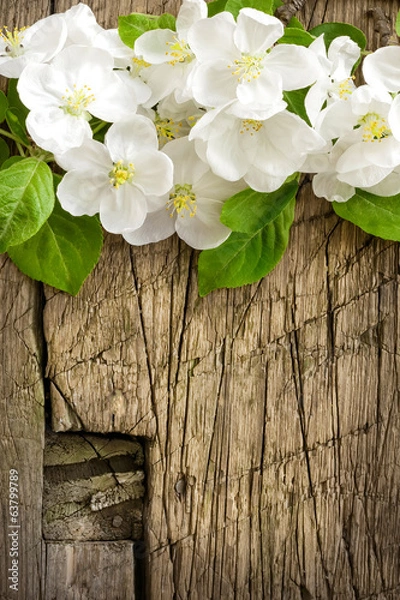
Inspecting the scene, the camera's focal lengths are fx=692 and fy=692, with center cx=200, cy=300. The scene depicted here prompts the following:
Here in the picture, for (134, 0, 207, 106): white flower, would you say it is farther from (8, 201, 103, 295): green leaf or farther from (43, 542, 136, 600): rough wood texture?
(43, 542, 136, 600): rough wood texture

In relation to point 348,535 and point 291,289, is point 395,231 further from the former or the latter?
point 348,535

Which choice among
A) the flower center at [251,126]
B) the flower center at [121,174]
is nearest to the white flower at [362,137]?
the flower center at [251,126]

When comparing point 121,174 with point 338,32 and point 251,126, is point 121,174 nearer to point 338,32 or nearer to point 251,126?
point 251,126

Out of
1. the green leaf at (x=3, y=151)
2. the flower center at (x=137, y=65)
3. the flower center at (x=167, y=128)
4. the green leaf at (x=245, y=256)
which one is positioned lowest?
the green leaf at (x=245, y=256)

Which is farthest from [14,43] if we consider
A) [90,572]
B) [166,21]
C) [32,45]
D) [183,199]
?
[90,572]

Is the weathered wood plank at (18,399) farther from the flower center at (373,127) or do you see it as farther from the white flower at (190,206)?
the flower center at (373,127)

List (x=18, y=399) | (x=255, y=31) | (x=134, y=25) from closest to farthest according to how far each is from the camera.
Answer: (x=255, y=31) → (x=134, y=25) → (x=18, y=399)
